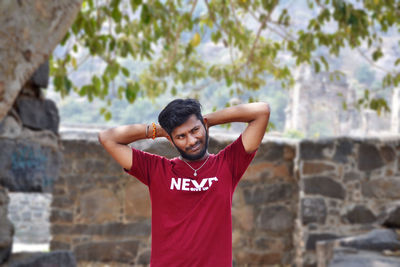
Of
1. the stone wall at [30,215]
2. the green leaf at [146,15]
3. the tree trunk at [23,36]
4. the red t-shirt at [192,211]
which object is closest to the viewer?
the red t-shirt at [192,211]

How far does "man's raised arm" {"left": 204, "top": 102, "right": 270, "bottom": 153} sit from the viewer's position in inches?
57.5

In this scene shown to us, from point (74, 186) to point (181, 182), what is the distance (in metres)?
5.06

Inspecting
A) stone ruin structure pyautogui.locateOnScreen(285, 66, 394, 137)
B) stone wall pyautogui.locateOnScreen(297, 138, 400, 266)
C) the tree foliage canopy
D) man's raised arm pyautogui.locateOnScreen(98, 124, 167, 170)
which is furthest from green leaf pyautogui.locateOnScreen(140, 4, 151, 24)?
stone ruin structure pyautogui.locateOnScreen(285, 66, 394, 137)

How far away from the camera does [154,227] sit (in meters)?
1.40

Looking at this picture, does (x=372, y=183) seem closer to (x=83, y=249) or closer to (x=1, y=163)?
(x=83, y=249)

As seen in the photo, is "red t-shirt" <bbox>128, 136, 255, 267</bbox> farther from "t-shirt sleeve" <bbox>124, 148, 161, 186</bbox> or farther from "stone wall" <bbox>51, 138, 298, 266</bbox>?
"stone wall" <bbox>51, 138, 298, 266</bbox>

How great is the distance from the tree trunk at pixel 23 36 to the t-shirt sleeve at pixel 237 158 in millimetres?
1077

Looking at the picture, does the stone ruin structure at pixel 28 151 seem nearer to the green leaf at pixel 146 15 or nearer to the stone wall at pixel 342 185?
the green leaf at pixel 146 15

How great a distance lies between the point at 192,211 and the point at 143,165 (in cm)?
19

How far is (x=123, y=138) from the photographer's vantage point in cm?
150

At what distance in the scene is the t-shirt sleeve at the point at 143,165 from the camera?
1.46 m

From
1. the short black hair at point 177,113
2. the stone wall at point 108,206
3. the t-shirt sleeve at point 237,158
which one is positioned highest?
the short black hair at point 177,113

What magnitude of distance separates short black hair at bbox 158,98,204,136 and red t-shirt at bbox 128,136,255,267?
0.12 metres

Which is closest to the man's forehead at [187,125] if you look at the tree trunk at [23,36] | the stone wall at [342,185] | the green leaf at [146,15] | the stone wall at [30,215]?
the tree trunk at [23,36]
